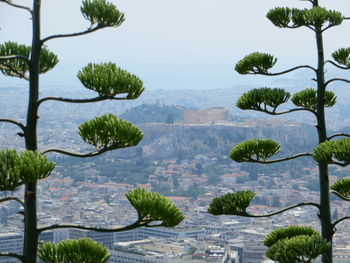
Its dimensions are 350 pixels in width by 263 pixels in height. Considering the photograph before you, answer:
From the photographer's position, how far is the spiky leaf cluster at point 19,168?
8.10ft

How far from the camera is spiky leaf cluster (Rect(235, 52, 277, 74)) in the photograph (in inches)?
194

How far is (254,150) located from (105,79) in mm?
2089

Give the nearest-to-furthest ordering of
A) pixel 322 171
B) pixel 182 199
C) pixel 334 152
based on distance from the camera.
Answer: pixel 334 152
pixel 322 171
pixel 182 199

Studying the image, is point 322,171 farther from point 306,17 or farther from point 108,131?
point 108,131

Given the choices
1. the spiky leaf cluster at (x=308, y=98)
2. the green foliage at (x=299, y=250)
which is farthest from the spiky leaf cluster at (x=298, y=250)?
the spiky leaf cluster at (x=308, y=98)

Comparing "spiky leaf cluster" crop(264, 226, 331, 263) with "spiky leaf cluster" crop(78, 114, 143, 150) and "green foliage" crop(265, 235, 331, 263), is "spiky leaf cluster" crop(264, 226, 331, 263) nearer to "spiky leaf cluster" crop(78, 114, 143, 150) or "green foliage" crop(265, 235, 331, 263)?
"green foliage" crop(265, 235, 331, 263)

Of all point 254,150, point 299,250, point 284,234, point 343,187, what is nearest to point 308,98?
point 254,150

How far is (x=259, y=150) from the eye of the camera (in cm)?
486


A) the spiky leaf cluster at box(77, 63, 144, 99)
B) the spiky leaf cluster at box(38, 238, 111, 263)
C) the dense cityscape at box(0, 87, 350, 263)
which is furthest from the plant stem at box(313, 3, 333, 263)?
the dense cityscape at box(0, 87, 350, 263)

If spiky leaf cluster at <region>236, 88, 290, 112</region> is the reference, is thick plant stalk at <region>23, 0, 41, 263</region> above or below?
below

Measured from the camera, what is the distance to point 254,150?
15.9 feet

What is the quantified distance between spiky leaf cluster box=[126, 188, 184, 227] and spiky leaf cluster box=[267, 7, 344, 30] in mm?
2160

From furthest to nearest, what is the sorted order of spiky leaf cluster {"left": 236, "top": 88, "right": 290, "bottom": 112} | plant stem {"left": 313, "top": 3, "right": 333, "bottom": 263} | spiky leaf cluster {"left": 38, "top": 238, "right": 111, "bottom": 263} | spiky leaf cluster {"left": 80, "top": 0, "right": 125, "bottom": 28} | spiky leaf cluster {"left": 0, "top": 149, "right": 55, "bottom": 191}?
spiky leaf cluster {"left": 236, "top": 88, "right": 290, "bottom": 112}
plant stem {"left": 313, "top": 3, "right": 333, "bottom": 263}
spiky leaf cluster {"left": 80, "top": 0, "right": 125, "bottom": 28}
spiky leaf cluster {"left": 38, "top": 238, "right": 111, "bottom": 263}
spiky leaf cluster {"left": 0, "top": 149, "right": 55, "bottom": 191}

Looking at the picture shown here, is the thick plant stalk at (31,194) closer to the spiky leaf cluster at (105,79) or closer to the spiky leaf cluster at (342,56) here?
the spiky leaf cluster at (105,79)
